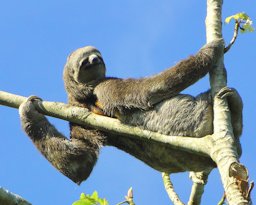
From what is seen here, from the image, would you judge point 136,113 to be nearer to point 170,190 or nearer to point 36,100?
point 170,190

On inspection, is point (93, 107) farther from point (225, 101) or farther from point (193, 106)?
point (225, 101)

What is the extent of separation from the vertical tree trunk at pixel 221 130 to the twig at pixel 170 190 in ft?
6.29

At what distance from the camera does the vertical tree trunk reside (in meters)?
6.81

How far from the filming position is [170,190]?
10.0 m

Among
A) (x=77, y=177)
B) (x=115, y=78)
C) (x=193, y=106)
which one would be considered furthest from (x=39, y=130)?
(x=193, y=106)

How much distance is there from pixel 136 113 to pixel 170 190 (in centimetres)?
148

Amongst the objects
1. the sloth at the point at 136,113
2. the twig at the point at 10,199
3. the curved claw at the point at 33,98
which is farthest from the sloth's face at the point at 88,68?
the twig at the point at 10,199

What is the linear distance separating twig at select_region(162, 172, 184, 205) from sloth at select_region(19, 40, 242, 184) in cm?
15

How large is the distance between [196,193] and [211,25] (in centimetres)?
293

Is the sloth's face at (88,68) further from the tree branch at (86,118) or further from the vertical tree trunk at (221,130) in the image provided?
the vertical tree trunk at (221,130)

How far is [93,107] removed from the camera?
1080 centimetres

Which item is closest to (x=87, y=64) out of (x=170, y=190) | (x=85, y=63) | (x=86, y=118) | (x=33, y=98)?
(x=85, y=63)

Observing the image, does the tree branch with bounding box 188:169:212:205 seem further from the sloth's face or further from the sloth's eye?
the sloth's eye

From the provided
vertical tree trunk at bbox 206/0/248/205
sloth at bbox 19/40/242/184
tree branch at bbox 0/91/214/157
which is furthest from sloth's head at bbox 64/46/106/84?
vertical tree trunk at bbox 206/0/248/205
